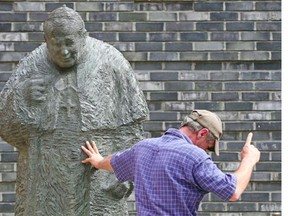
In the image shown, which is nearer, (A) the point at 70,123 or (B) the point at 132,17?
(A) the point at 70,123

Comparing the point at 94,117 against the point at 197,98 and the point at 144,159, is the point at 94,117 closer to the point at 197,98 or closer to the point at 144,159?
the point at 144,159

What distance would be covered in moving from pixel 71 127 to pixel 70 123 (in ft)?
0.07

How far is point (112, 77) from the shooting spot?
5188 mm

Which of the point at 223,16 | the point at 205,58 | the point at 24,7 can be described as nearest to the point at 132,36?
the point at 205,58

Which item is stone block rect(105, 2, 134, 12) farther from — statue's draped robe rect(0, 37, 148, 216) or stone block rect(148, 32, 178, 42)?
statue's draped robe rect(0, 37, 148, 216)

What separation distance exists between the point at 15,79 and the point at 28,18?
10.2ft

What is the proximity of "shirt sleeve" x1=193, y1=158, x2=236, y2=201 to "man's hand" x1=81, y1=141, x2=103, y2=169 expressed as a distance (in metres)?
0.67

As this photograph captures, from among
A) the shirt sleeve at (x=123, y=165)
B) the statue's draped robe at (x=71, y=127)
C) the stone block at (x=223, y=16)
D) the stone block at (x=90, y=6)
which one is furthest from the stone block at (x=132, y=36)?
the shirt sleeve at (x=123, y=165)

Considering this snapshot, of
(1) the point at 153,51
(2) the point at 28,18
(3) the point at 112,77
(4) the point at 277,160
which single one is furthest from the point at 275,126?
(3) the point at 112,77

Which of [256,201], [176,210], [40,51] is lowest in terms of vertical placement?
[256,201]

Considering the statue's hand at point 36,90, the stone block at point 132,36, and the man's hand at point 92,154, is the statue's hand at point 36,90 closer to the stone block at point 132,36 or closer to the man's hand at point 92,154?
the man's hand at point 92,154

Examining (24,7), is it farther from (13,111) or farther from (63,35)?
(63,35)

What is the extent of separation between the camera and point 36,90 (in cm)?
513

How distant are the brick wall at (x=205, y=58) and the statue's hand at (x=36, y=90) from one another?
10.1 ft
